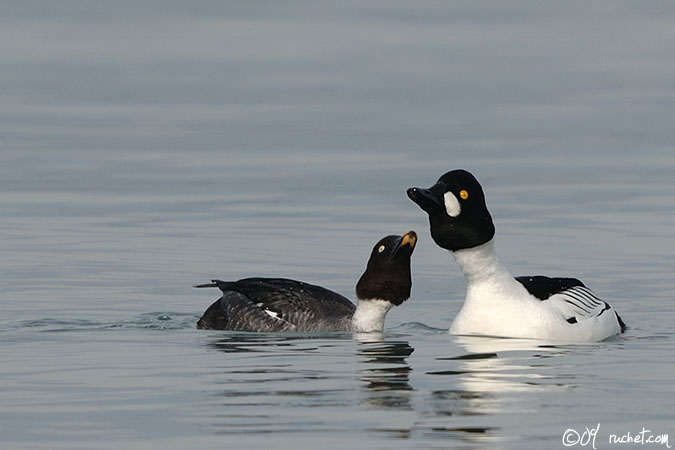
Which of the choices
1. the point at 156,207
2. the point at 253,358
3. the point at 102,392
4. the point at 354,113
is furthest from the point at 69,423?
the point at 354,113

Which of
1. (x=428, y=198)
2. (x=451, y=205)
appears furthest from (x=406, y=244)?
(x=428, y=198)

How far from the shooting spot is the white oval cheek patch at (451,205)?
606 inches

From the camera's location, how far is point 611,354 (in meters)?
14.9

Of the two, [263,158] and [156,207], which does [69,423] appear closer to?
[156,207]

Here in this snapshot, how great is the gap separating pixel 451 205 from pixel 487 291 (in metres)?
0.89

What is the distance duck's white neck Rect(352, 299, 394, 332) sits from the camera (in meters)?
16.8

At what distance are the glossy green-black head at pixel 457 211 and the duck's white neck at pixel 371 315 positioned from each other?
131cm

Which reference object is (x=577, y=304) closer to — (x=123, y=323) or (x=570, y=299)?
(x=570, y=299)

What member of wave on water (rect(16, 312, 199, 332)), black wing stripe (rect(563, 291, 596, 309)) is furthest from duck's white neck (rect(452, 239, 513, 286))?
wave on water (rect(16, 312, 199, 332))

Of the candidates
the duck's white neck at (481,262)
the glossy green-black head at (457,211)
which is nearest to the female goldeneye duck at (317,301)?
the duck's white neck at (481,262)

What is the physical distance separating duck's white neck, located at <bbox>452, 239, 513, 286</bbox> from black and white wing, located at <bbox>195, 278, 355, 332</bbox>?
159 cm

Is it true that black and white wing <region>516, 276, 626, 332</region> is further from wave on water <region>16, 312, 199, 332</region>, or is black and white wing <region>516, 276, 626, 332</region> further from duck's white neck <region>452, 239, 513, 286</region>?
wave on water <region>16, 312, 199, 332</region>

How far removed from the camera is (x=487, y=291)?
1586cm

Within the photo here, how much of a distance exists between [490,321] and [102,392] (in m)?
4.11
